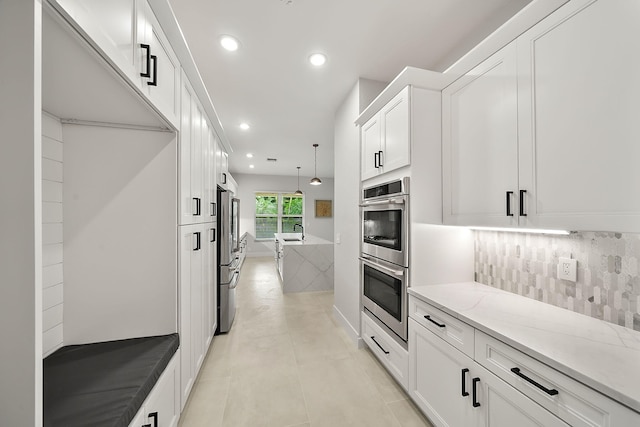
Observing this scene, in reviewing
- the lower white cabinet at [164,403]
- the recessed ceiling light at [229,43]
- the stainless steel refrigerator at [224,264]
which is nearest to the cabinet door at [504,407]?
the lower white cabinet at [164,403]

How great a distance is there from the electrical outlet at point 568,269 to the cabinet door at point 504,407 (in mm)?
711

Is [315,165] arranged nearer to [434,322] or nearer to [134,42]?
[434,322]

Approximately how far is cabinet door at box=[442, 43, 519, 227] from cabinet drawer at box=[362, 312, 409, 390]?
106 centimetres

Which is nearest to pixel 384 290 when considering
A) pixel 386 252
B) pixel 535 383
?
pixel 386 252

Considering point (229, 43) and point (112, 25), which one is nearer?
point (112, 25)

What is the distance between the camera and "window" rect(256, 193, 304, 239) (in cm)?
867

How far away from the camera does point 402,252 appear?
1.94 meters

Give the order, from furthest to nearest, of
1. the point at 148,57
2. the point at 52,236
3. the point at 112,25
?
1. the point at 52,236
2. the point at 148,57
3. the point at 112,25

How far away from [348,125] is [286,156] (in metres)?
3.33

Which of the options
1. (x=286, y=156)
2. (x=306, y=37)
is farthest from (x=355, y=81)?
(x=286, y=156)

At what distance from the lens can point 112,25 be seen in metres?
0.91

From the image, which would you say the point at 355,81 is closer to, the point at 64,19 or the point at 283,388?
the point at 64,19

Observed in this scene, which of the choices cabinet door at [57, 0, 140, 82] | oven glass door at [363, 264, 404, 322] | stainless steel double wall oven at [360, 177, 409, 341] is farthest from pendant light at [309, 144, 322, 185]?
cabinet door at [57, 0, 140, 82]

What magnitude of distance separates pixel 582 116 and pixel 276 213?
813 cm
